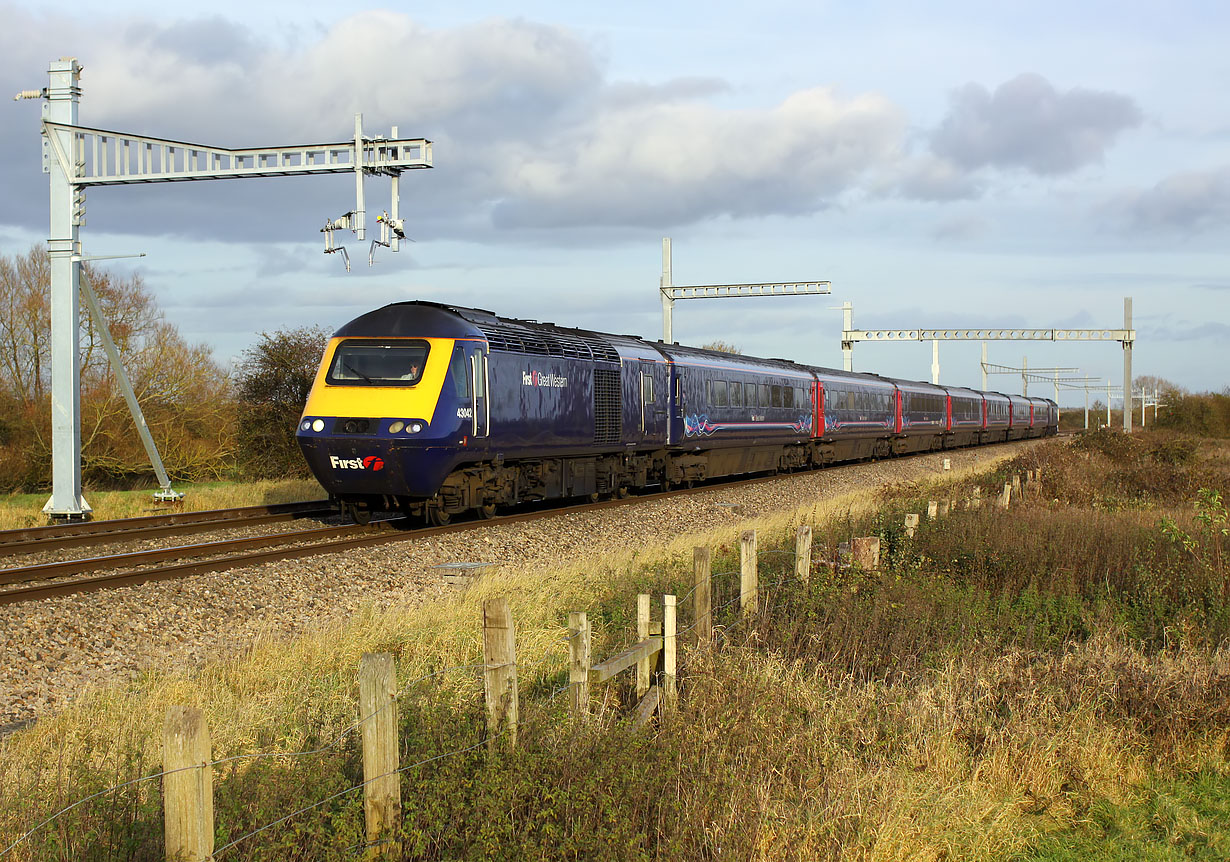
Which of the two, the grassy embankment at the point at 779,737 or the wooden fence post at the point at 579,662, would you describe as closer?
the grassy embankment at the point at 779,737

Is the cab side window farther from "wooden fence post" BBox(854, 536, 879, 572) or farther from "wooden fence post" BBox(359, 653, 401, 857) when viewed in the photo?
"wooden fence post" BBox(359, 653, 401, 857)

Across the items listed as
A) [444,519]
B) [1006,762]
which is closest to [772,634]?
[1006,762]

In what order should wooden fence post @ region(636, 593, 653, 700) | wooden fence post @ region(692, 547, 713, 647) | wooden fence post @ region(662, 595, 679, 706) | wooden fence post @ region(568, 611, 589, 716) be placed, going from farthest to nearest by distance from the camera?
wooden fence post @ region(692, 547, 713, 647)
wooden fence post @ region(662, 595, 679, 706)
wooden fence post @ region(636, 593, 653, 700)
wooden fence post @ region(568, 611, 589, 716)

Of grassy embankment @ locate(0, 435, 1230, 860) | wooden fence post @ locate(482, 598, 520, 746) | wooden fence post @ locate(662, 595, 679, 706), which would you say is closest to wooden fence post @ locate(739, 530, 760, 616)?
grassy embankment @ locate(0, 435, 1230, 860)

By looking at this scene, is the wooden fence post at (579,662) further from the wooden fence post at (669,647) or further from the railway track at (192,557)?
the railway track at (192,557)

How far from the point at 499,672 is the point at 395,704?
2.81ft

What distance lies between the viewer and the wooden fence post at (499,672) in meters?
4.90

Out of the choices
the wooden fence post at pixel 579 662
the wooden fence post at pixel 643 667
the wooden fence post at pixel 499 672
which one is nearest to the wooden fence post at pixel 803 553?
the wooden fence post at pixel 643 667

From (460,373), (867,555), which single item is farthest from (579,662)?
(460,373)

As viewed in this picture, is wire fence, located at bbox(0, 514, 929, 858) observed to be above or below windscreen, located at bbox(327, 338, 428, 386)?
below

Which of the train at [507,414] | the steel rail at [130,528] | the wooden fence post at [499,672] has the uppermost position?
the train at [507,414]

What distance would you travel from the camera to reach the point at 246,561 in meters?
12.7

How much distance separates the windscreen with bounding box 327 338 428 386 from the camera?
597 inches

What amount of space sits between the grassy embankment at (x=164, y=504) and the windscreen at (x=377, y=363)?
24.3 ft
